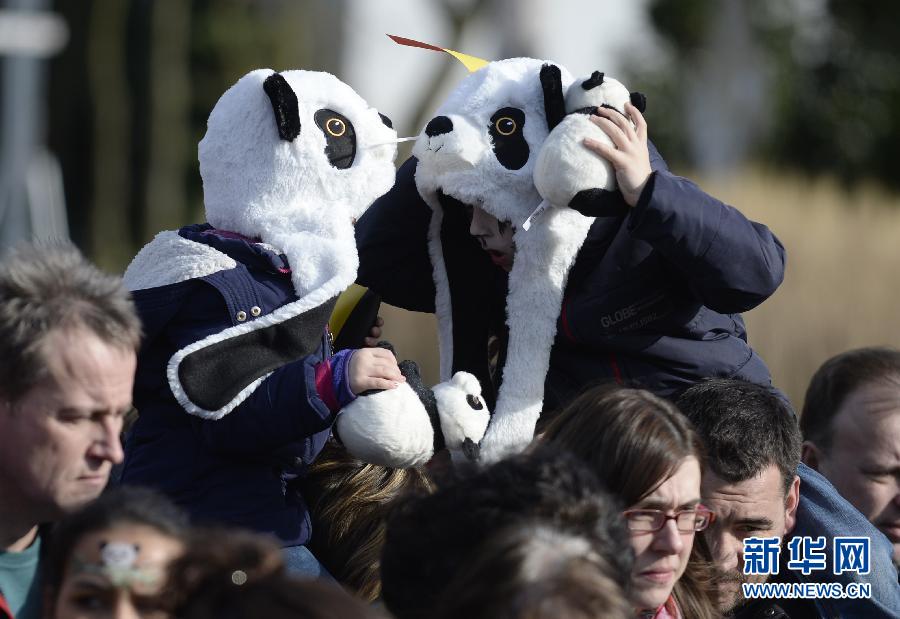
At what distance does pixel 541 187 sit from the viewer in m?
3.22

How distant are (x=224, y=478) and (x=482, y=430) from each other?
580 mm

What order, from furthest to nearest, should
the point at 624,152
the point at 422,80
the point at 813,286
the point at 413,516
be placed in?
the point at 422,80 < the point at 813,286 < the point at 624,152 < the point at 413,516

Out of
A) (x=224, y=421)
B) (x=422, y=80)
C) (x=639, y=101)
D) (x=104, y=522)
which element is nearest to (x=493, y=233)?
(x=639, y=101)

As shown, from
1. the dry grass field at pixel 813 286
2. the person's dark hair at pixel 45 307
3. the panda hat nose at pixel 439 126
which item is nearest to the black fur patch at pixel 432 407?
the panda hat nose at pixel 439 126

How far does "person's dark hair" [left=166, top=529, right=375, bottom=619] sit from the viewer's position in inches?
74.0

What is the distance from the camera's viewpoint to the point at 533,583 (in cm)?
210

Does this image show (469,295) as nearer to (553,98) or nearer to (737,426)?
(553,98)

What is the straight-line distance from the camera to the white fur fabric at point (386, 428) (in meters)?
2.98

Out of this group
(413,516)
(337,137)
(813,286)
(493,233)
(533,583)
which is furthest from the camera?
(813,286)

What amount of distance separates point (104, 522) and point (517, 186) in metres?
1.44

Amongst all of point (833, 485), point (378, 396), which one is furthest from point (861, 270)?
point (378, 396)

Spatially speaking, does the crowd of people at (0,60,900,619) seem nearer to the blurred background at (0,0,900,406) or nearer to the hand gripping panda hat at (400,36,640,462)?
the hand gripping panda hat at (400,36,640,462)

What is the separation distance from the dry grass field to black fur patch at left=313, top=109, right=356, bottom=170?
457 cm

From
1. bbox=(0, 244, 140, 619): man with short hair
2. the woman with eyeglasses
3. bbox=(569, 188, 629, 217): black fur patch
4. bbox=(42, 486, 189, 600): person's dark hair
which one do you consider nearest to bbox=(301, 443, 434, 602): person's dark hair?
the woman with eyeglasses
